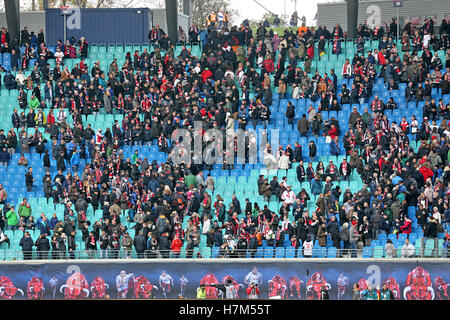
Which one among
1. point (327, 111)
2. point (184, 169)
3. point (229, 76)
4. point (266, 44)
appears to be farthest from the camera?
point (266, 44)

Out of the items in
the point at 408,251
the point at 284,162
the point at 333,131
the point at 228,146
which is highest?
the point at 333,131

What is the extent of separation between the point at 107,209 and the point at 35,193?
381 centimetres

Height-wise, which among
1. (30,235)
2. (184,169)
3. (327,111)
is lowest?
(30,235)

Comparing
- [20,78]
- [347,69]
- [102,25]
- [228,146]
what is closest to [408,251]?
[228,146]

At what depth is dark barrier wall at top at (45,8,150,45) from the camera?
121 ft

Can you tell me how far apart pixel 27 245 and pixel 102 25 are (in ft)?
55.3

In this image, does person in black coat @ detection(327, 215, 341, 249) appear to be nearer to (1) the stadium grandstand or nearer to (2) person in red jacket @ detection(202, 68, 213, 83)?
(1) the stadium grandstand

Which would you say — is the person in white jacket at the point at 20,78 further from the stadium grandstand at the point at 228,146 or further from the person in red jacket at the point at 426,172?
the person in red jacket at the point at 426,172

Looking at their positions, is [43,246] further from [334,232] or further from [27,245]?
[334,232]

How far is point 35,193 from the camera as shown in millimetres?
26766

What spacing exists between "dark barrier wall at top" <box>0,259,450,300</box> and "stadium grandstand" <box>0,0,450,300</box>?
0.59 meters

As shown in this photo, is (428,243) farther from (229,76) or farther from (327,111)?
(229,76)

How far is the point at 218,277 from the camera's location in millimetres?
21438
